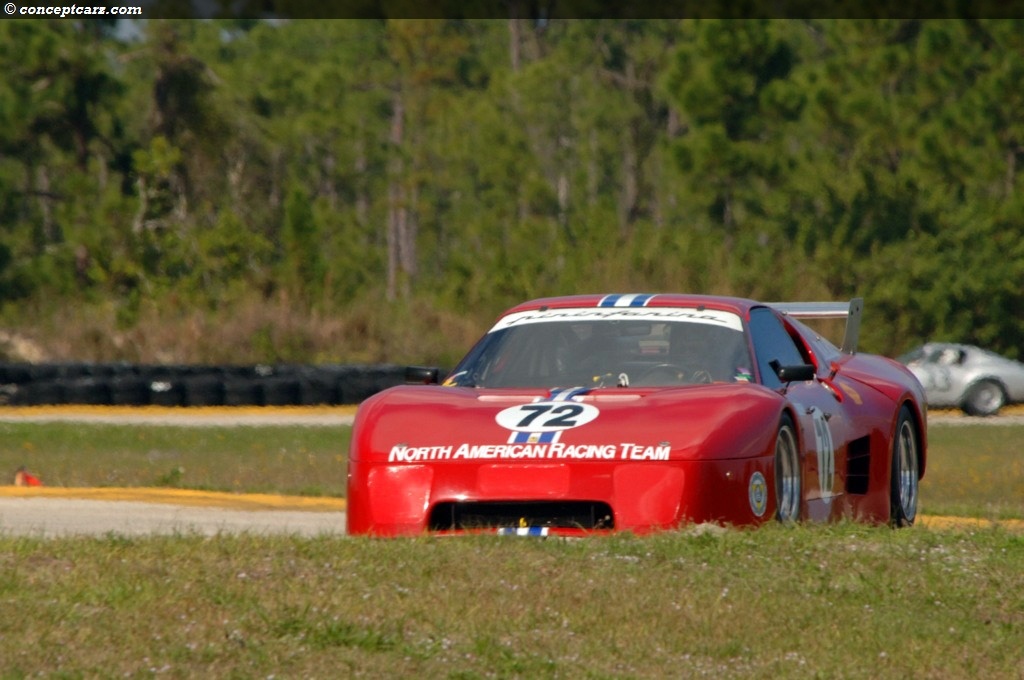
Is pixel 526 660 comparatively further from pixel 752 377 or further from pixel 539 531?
pixel 752 377

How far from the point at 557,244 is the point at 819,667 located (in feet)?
122

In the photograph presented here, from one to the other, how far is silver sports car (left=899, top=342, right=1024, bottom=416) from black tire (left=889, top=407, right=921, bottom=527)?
65.0 feet

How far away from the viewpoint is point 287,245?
3881cm

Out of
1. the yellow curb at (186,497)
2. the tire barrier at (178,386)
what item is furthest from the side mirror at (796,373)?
the tire barrier at (178,386)

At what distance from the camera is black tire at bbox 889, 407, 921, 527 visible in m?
9.02

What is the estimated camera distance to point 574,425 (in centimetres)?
728

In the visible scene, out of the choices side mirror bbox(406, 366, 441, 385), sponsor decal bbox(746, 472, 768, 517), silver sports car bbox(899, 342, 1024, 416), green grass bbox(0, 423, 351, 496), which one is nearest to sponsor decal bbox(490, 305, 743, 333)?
side mirror bbox(406, 366, 441, 385)

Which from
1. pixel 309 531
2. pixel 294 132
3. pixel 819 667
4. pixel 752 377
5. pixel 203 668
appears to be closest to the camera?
pixel 203 668

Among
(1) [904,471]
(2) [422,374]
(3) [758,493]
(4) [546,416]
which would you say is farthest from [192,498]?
(3) [758,493]

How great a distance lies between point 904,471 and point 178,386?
1890 centimetres

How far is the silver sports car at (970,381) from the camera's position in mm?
28844

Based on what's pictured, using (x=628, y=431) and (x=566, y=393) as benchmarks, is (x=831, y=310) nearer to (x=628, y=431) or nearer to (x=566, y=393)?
(x=566, y=393)

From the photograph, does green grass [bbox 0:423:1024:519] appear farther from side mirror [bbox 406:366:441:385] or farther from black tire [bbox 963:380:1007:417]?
side mirror [bbox 406:366:441:385]

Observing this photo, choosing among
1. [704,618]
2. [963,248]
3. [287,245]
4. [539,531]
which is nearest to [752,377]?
[539,531]
